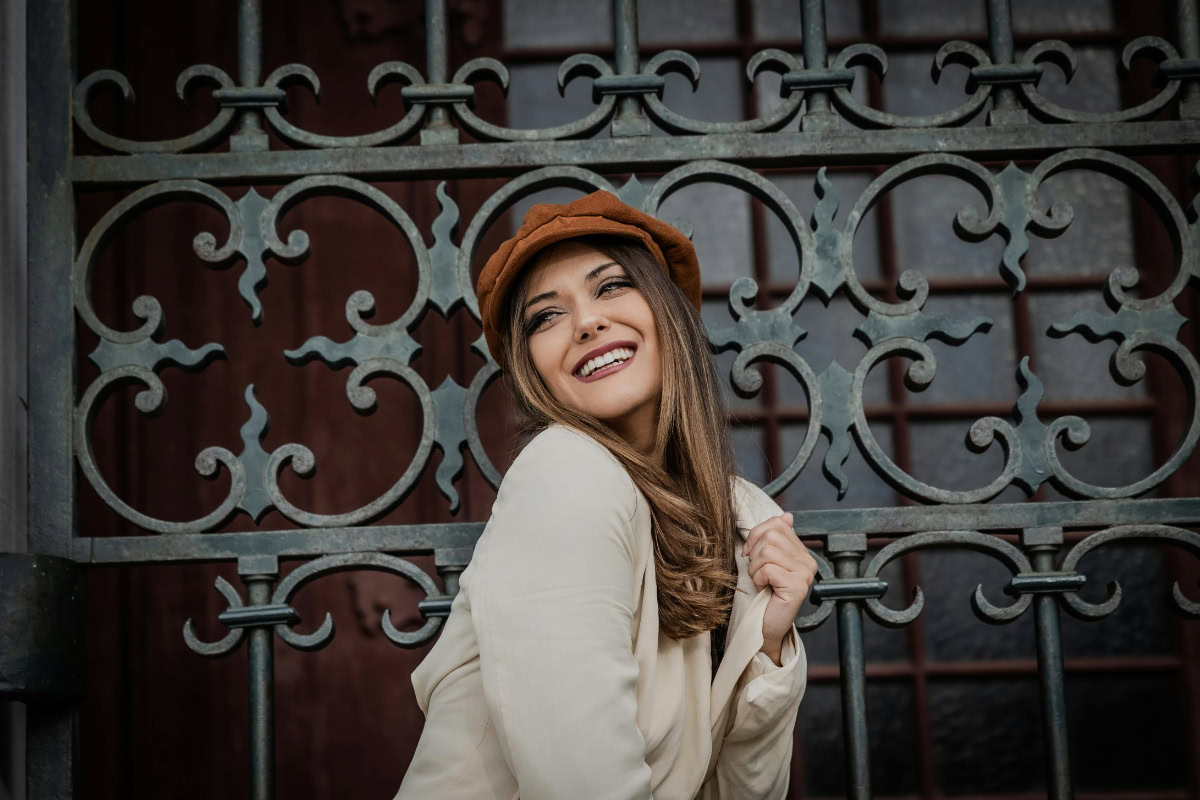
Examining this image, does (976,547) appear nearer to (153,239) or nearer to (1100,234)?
(1100,234)

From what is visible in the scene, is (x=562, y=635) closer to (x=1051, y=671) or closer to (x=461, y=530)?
(x=461, y=530)

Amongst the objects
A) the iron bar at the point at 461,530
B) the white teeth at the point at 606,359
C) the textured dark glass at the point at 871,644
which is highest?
the white teeth at the point at 606,359

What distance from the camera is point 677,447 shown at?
1805 millimetres

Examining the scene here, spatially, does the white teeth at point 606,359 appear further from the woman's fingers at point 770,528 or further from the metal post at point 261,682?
the metal post at point 261,682

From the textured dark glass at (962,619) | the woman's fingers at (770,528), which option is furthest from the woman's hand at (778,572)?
the textured dark glass at (962,619)

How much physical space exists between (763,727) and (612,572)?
1.32 ft

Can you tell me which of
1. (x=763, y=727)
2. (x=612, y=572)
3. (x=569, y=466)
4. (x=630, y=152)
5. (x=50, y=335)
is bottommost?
(x=763, y=727)

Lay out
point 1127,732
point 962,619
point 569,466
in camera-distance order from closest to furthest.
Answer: point 569,466 < point 1127,732 < point 962,619

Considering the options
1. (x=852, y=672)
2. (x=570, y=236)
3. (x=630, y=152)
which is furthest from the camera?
(x=630, y=152)

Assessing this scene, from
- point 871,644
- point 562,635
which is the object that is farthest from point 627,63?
point 871,644

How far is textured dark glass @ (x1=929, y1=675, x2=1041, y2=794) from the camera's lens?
10.6 ft

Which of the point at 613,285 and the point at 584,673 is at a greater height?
the point at 613,285

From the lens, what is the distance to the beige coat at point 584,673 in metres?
1.33

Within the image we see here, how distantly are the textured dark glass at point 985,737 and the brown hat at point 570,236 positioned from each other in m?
1.95
